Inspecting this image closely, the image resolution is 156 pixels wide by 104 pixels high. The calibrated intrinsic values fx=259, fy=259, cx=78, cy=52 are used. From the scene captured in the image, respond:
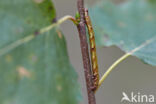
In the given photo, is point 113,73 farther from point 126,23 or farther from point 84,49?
point 84,49

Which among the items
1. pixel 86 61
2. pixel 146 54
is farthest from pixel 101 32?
pixel 86 61

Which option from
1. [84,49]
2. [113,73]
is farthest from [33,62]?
[113,73]

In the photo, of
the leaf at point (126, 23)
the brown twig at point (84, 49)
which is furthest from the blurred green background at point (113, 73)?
the brown twig at point (84, 49)

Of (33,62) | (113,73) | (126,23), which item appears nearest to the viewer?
(33,62)

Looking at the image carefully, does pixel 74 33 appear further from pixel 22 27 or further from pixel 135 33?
pixel 22 27

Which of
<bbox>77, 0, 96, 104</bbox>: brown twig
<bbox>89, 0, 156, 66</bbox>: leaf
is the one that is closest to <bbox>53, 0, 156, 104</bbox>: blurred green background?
<bbox>89, 0, 156, 66</bbox>: leaf

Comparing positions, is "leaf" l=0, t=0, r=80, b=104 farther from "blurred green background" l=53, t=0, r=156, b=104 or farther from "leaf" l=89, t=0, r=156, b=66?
"blurred green background" l=53, t=0, r=156, b=104
